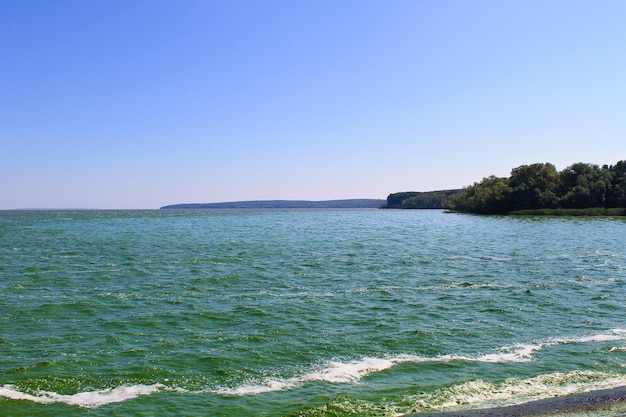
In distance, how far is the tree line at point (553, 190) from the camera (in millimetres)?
139375

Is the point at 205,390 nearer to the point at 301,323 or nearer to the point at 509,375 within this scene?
the point at 301,323

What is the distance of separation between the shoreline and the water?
1042mm

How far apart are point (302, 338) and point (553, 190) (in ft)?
504

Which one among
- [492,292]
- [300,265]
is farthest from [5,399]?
[300,265]

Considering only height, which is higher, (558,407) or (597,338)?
(558,407)

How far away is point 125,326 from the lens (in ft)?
64.6

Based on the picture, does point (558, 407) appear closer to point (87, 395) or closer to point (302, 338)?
point (302, 338)

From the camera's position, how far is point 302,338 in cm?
1809

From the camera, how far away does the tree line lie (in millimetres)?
139375

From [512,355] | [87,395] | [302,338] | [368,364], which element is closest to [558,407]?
[512,355]

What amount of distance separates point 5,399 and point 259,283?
18.0 meters

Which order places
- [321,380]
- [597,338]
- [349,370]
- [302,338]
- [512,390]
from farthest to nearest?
[302,338] → [597,338] → [349,370] → [321,380] → [512,390]

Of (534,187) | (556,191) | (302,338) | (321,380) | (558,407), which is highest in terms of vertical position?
(534,187)

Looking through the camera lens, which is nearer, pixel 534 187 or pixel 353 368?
pixel 353 368
